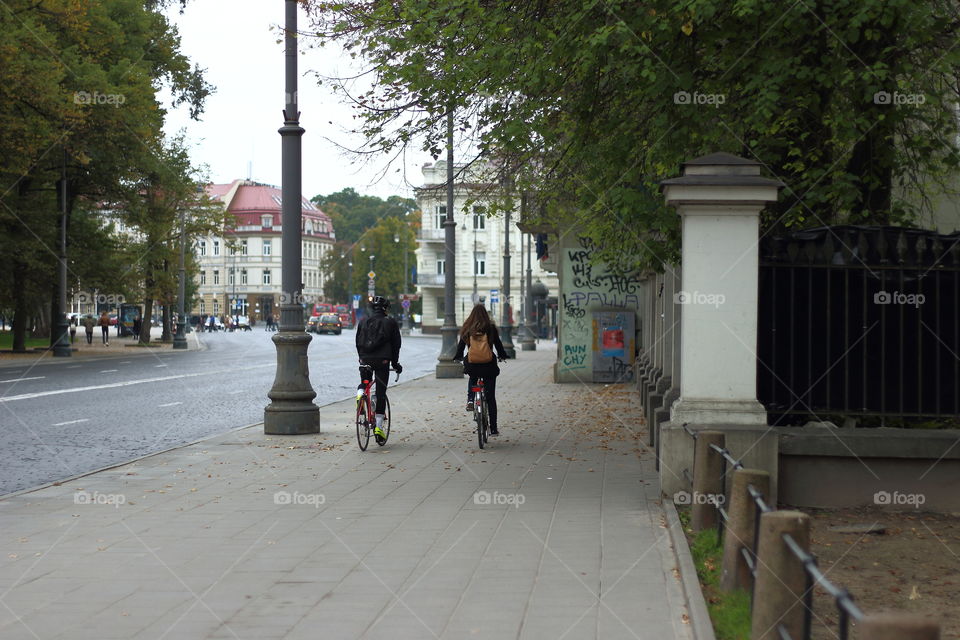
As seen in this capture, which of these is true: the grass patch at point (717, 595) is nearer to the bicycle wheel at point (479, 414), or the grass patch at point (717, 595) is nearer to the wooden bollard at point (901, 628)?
the wooden bollard at point (901, 628)

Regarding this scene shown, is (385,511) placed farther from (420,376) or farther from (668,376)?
(420,376)

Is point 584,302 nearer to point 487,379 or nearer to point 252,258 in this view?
point 487,379

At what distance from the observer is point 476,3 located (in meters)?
10.8

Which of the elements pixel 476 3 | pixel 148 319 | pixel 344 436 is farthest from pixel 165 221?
pixel 476 3

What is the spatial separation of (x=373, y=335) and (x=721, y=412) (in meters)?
5.72

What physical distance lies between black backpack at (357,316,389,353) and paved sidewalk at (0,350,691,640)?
124 centimetres

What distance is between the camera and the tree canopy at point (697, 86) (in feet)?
33.9

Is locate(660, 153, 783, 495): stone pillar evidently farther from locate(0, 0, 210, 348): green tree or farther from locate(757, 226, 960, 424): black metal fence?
locate(0, 0, 210, 348): green tree

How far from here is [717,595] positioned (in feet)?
20.8

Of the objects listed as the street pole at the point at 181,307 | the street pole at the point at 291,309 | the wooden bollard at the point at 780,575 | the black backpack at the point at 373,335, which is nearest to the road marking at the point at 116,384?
the street pole at the point at 291,309

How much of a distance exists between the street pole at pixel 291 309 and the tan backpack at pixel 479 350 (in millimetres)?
2133

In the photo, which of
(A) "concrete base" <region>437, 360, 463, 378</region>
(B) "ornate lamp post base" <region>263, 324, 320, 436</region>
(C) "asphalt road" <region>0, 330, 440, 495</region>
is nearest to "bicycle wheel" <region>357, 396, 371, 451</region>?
(B) "ornate lamp post base" <region>263, 324, 320, 436</region>

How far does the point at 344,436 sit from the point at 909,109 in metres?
7.80

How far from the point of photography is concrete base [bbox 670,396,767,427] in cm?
934
